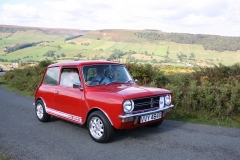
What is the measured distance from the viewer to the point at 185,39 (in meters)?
91.5

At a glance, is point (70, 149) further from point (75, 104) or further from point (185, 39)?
point (185, 39)

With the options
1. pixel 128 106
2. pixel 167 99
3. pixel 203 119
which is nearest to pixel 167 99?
pixel 167 99

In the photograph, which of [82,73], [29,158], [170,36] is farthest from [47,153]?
[170,36]

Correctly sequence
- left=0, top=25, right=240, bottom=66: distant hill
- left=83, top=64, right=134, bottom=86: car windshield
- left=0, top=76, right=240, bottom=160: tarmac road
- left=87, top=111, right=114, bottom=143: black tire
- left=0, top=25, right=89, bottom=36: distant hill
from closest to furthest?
1. left=0, top=76, right=240, bottom=160: tarmac road
2. left=87, top=111, right=114, bottom=143: black tire
3. left=83, top=64, right=134, bottom=86: car windshield
4. left=0, top=25, right=240, bottom=66: distant hill
5. left=0, top=25, right=89, bottom=36: distant hill

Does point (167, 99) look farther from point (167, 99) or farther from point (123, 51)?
point (123, 51)

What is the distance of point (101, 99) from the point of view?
547 centimetres

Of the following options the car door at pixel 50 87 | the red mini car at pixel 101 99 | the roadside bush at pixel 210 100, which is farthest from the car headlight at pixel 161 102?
the car door at pixel 50 87

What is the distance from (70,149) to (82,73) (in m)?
1.91

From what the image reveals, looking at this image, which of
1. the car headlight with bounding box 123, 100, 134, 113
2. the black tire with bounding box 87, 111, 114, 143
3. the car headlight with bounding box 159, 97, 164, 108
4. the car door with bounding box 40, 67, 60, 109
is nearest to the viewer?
the car headlight with bounding box 123, 100, 134, 113

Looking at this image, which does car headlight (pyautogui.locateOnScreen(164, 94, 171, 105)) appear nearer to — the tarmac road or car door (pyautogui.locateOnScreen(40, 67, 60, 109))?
the tarmac road

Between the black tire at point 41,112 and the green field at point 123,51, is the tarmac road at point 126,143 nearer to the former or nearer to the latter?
the black tire at point 41,112

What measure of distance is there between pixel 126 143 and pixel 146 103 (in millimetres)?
996

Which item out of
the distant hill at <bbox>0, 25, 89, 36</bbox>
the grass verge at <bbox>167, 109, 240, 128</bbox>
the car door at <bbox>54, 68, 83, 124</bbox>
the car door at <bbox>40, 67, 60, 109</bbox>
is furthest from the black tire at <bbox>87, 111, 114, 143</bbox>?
the distant hill at <bbox>0, 25, 89, 36</bbox>

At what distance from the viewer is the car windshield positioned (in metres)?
6.20
